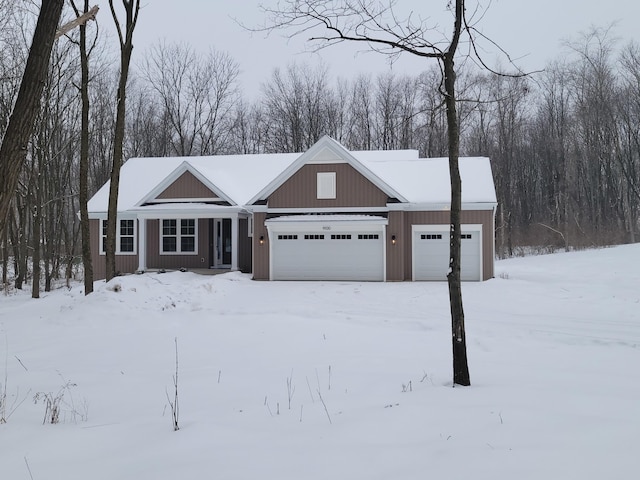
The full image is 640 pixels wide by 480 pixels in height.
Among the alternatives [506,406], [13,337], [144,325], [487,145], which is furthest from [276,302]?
[487,145]

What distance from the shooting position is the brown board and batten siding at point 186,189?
2020 cm

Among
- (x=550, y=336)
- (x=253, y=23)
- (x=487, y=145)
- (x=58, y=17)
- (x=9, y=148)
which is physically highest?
(x=487, y=145)

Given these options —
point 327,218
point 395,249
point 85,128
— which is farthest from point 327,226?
point 85,128

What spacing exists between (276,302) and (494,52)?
341 inches

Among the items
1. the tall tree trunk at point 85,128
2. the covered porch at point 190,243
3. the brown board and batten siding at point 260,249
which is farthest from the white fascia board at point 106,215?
the tall tree trunk at point 85,128

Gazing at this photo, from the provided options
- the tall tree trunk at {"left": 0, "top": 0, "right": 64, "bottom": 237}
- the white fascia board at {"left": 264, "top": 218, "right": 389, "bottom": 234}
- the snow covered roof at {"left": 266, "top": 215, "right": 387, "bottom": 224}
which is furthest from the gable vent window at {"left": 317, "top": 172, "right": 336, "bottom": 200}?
the tall tree trunk at {"left": 0, "top": 0, "right": 64, "bottom": 237}

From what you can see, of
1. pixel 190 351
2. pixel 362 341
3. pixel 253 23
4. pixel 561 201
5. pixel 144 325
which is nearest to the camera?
pixel 253 23

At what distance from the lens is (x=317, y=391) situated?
530 cm

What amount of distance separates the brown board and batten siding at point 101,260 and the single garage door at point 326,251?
629 centimetres

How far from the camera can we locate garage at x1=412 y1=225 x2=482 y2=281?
59.7 feet

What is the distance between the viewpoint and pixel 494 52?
643 centimetres

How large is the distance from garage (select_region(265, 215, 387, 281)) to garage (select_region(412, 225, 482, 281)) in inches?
55.0

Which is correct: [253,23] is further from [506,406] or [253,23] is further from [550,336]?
[550,336]

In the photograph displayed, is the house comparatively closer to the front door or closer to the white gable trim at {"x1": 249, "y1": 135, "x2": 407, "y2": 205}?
the white gable trim at {"x1": 249, "y1": 135, "x2": 407, "y2": 205}
